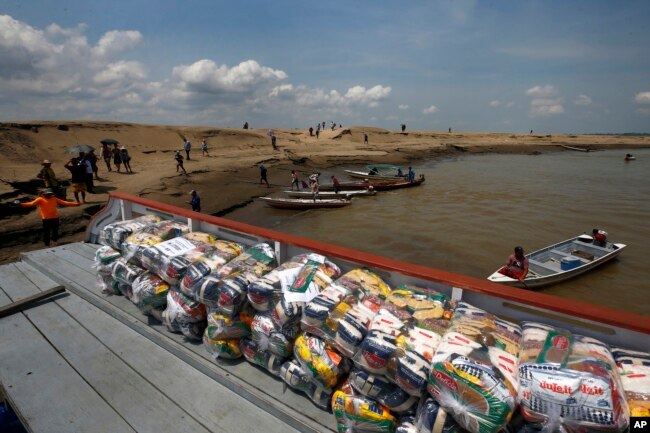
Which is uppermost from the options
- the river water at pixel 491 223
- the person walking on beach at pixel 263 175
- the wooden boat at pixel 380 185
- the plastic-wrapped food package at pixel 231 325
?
the plastic-wrapped food package at pixel 231 325

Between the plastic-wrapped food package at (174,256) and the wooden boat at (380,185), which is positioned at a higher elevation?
the plastic-wrapped food package at (174,256)

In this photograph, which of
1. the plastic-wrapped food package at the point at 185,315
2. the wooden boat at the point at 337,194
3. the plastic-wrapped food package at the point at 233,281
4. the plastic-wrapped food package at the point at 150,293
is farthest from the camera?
the wooden boat at the point at 337,194

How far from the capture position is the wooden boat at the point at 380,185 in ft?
87.9

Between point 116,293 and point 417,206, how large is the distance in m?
21.2

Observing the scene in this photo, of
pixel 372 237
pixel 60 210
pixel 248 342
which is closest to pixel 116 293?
pixel 248 342

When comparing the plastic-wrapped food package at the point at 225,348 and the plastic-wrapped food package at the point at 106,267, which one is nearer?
the plastic-wrapped food package at the point at 225,348

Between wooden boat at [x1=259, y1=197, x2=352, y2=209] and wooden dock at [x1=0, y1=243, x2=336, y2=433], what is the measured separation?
1693 cm

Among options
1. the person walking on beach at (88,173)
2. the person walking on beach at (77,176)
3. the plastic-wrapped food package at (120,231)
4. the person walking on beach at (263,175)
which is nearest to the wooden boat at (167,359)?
the plastic-wrapped food package at (120,231)

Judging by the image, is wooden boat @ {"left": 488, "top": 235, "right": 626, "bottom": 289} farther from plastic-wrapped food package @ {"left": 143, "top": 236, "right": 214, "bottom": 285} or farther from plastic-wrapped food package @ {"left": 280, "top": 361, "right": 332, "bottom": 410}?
plastic-wrapped food package @ {"left": 143, "top": 236, "right": 214, "bottom": 285}

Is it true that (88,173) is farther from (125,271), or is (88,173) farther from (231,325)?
(231,325)

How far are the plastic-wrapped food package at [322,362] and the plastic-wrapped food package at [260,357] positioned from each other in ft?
1.41

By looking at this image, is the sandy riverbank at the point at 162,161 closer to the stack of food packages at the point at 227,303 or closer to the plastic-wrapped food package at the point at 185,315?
the plastic-wrapped food package at the point at 185,315

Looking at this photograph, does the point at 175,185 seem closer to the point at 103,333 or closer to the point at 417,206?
the point at 417,206

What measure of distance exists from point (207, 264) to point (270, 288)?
0.99m
